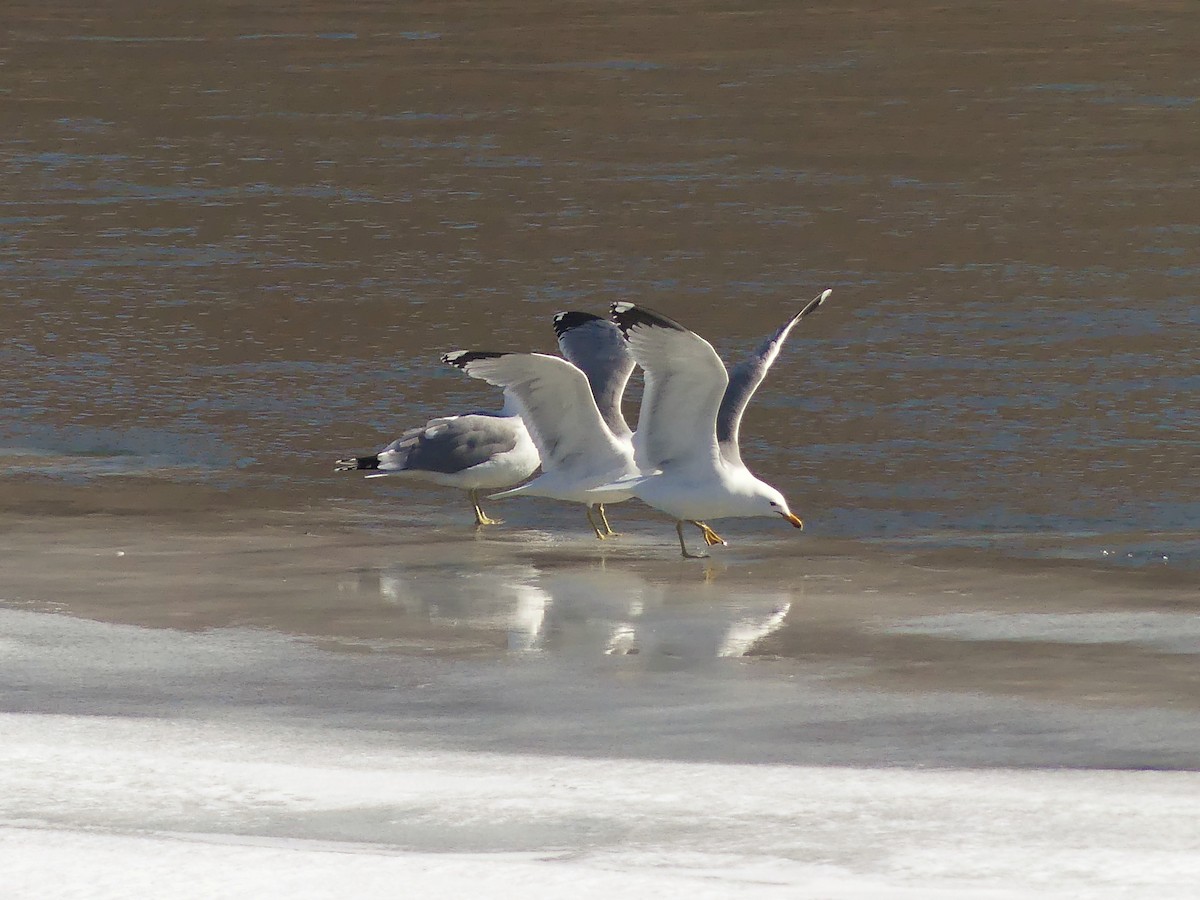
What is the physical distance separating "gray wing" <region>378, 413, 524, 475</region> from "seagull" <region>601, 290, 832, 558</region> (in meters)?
0.72

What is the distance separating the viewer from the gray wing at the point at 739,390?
31.7 ft

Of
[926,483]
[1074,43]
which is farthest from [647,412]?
[1074,43]

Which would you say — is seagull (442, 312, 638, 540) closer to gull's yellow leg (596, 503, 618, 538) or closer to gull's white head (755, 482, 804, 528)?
gull's yellow leg (596, 503, 618, 538)

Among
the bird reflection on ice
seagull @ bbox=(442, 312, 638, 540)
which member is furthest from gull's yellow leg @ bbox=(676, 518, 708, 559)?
the bird reflection on ice

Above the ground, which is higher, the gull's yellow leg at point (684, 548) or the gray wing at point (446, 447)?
the gray wing at point (446, 447)

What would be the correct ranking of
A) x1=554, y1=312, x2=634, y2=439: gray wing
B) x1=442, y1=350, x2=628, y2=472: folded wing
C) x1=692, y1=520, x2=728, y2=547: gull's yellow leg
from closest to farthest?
x1=692, y1=520, x2=728, y2=547: gull's yellow leg < x1=442, y1=350, x2=628, y2=472: folded wing < x1=554, y1=312, x2=634, y2=439: gray wing

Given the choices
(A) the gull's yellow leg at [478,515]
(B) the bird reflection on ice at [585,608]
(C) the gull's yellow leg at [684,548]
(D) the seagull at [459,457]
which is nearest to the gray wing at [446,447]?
(D) the seagull at [459,457]

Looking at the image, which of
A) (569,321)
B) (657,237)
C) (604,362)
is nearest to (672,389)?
(604,362)

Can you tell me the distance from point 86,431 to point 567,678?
17.2 ft

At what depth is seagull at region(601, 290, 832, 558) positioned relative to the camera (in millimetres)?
9430

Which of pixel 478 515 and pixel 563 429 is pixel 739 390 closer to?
pixel 563 429

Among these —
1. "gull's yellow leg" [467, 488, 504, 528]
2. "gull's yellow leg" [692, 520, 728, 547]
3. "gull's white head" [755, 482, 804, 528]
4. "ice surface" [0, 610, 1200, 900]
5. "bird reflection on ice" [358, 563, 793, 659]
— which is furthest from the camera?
"gull's yellow leg" [467, 488, 504, 528]

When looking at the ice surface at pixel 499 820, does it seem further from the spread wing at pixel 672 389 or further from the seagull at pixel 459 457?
the seagull at pixel 459 457

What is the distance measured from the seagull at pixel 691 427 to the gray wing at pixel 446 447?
2.36 feet
